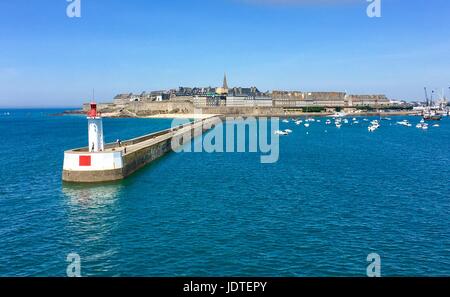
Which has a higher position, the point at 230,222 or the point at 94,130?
the point at 94,130

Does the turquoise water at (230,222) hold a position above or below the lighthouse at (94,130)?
below

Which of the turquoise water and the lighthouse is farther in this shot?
the lighthouse

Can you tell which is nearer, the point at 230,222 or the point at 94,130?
the point at 230,222

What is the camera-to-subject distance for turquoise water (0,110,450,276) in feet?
57.2

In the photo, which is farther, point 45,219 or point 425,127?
point 425,127

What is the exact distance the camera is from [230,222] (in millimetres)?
23438

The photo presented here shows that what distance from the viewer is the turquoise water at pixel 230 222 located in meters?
17.4

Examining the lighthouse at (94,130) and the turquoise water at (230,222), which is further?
the lighthouse at (94,130)

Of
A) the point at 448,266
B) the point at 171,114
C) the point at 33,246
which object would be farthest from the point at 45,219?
the point at 171,114
